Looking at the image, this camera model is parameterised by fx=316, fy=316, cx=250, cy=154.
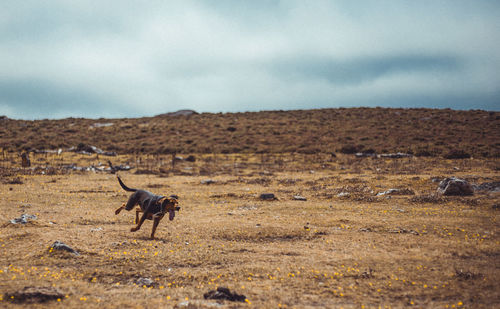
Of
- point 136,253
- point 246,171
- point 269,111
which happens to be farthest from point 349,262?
point 269,111

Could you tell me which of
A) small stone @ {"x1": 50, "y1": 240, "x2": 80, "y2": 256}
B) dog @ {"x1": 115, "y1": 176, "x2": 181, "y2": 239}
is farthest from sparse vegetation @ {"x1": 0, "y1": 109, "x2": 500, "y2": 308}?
dog @ {"x1": 115, "y1": 176, "x2": 181, "y2": 239}

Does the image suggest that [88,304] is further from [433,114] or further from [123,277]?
[433,114]

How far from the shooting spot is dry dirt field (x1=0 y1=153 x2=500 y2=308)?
223 inches

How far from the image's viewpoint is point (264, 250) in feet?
27.6

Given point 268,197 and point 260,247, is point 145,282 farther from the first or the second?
Answer: point 268,197

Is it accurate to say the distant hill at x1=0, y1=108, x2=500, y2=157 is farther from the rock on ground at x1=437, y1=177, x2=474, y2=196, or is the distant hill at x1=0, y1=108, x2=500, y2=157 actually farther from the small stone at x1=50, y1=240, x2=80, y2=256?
the small stone at x1=50, y1=240, x2=80, y2=256

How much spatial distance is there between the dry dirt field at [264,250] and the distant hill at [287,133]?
24245 mm

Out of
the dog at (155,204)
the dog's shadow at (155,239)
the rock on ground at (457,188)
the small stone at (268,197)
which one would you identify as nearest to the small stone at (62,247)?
the dog at (155,204)

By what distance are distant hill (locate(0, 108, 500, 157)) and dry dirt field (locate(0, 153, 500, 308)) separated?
24.2 m

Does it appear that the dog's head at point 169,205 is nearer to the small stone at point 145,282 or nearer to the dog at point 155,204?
the dog at point 155,204

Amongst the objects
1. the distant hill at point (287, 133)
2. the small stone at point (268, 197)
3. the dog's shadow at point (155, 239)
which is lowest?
the dog's shadow at point (155, 239)

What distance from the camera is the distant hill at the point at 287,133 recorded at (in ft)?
132

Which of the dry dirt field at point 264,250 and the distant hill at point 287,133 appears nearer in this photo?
the dry dirt field at point 264,250

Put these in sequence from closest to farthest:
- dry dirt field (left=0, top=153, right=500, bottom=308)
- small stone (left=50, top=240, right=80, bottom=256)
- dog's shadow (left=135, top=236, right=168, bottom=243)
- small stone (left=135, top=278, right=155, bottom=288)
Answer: dry dirt field (left=0, top=153, right=500, bottom=308) → small stone (left=135, top=278, right=155, bottom=288) → small stone (left=50, top=240, right=80, bottom=256) → dog's shadow (left=135, top=236, right=168, bottom=243)
